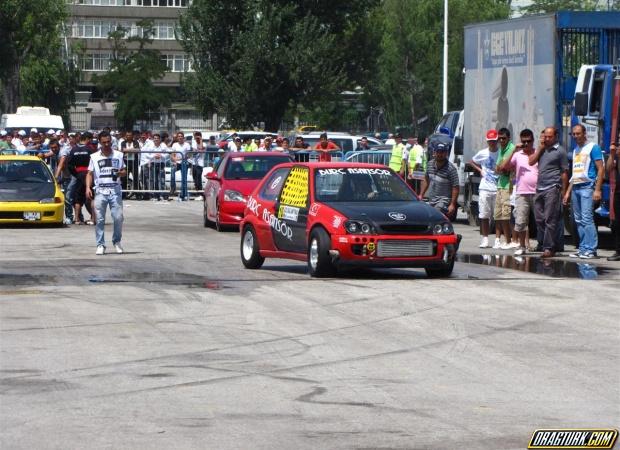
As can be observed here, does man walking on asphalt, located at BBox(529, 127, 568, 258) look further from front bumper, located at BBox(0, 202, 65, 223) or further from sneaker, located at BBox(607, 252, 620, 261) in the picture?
front bumper, located at BBox(0, 202, 65, 223)

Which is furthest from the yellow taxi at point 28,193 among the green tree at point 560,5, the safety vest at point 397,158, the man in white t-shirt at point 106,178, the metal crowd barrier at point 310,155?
the green tree at point 560,5

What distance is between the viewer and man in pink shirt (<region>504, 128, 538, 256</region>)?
1995 cm

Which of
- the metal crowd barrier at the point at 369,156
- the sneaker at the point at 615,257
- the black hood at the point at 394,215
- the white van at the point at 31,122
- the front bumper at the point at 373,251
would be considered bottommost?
the sneaker at the point at 615,257

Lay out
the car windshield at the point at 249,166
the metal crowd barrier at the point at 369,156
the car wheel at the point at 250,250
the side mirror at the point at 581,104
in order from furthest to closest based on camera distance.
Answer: the metal crowd barrier at the point at 369,156
the car windshield at the point at 249,166
the side mirror at the point at 581,104
the car wheel at the point at 250,250

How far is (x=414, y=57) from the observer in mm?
82438

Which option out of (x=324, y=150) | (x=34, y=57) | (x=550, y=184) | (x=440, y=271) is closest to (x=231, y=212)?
(x=550, y=184)

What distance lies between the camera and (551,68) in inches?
888

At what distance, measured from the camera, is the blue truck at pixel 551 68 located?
21.5 m

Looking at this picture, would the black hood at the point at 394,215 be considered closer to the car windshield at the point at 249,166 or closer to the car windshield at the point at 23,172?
the car windshield at the point at 249,166

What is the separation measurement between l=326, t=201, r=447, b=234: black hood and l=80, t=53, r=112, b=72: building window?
382ft

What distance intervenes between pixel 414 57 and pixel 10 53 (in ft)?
75.8

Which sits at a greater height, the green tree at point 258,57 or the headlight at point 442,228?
the green tree at point 258,57

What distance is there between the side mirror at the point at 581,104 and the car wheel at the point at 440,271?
5.47 metres

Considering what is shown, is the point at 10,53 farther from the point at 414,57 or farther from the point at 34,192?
the point at 34,192
